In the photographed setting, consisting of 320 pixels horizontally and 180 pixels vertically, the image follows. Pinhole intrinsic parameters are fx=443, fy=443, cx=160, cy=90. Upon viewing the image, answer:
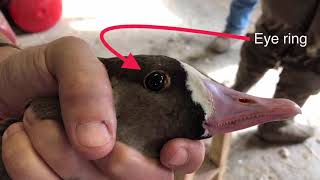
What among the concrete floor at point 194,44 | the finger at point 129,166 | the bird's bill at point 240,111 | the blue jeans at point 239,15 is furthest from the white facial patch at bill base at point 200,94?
the blue jeans at point 239,15

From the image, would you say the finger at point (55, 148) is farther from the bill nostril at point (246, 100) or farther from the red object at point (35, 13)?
the red object at point (35, 13)

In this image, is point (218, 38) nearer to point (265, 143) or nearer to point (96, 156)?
point (265, 143)

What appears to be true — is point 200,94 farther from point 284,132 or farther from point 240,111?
point 284,132

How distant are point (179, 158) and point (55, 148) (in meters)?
0.18

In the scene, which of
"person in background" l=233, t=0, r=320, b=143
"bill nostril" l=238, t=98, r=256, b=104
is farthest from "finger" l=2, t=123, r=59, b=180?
"person in background" l=233, t=0, r=320, b=143

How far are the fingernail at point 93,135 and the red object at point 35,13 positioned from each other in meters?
1.40

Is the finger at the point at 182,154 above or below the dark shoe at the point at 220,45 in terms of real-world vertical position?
above

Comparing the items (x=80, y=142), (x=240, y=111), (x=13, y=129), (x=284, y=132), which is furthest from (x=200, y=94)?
(x=284, y=132)

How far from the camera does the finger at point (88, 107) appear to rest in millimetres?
592

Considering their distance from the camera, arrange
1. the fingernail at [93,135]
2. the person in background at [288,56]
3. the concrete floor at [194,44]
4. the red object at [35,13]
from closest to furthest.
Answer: the fingernail at [93,135] < the person in background at [288,56] < the concrete floor at [194,44] < the red object at [35,13]

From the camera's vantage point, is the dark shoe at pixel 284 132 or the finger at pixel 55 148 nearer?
the finger at pixel 55 148

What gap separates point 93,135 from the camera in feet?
1.94

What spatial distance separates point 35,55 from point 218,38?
1345 millimetres

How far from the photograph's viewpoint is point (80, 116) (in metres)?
0.60
